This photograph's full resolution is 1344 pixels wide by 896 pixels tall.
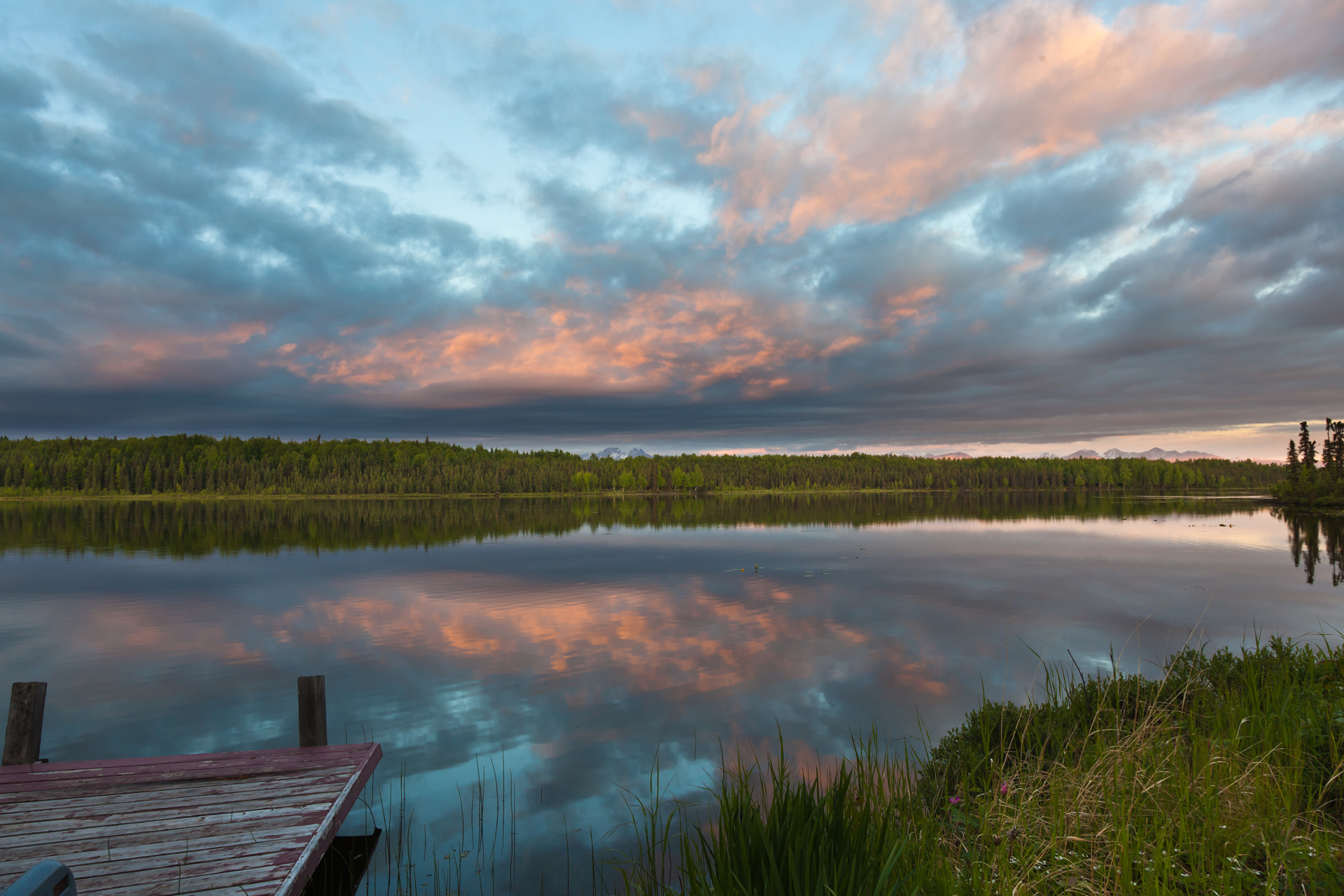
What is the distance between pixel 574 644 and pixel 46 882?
2136cm

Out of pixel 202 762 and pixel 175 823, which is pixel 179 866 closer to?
pixel 175 823

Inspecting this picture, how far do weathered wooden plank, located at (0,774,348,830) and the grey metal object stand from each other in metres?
7.75

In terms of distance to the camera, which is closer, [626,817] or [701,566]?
[626,817]

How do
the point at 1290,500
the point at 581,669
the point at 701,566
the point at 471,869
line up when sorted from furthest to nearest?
the point at 1290,500 → the point at 701,566 → the point at 581,669 → the point at 471,869

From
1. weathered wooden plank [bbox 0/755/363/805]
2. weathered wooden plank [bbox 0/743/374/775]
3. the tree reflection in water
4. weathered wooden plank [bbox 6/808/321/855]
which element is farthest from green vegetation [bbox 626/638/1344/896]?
the tree reflection in water

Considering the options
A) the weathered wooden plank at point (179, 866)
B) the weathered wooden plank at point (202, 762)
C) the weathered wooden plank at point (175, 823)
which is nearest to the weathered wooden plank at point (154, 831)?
the weathered wooden plank at point (175, 823)

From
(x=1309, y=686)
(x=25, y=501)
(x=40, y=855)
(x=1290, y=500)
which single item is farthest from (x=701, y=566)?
(x=25, y=501)

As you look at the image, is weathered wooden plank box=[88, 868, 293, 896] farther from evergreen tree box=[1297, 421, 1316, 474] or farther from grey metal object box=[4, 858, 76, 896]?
evergreen tree box=[1297, 421, 1316, 474]

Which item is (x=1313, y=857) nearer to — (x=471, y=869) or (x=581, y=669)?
(x=471, y=869)

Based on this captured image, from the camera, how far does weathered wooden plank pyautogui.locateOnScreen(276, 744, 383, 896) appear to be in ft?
23.6

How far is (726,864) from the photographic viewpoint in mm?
5566

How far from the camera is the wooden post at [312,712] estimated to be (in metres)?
11.1

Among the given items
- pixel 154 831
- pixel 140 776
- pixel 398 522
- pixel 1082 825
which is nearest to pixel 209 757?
pixel 140 776

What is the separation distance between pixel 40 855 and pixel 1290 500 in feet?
506
